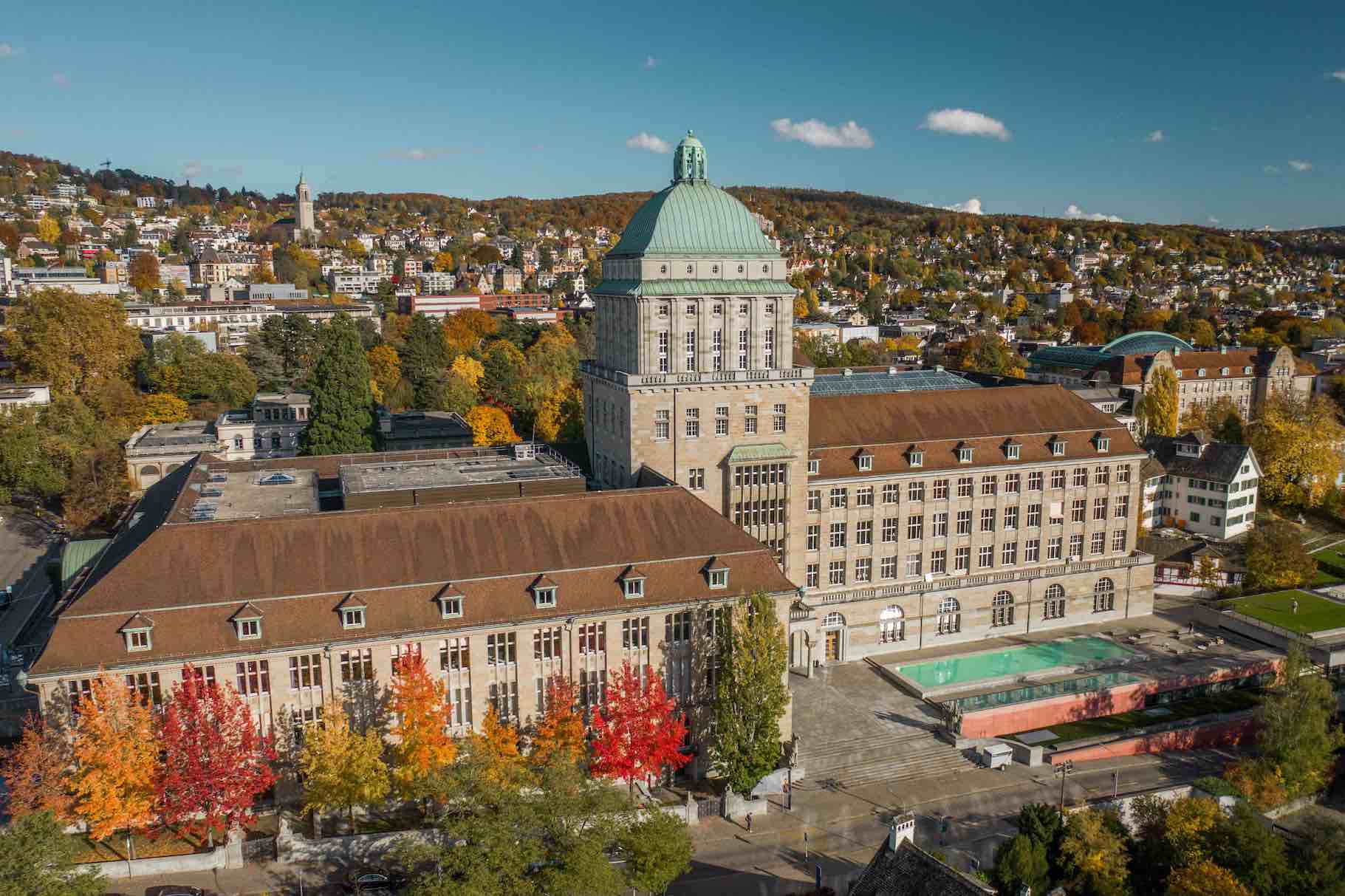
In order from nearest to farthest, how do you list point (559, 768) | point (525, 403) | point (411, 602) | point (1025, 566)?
point (559, 768)
point (411, 602)
point (1025, 566)
point (525, 403)

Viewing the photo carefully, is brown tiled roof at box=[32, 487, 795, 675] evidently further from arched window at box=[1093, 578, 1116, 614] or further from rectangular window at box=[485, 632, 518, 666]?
arched window at box=[1093, 578, 1116, 614]

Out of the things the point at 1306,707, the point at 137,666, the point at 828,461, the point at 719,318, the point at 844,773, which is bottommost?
the point at 844,773

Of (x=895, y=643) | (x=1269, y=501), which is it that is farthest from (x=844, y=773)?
(x=1269, y=501)

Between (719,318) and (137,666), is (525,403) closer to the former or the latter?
(719,318)

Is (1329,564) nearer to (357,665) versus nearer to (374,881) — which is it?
(357,665)

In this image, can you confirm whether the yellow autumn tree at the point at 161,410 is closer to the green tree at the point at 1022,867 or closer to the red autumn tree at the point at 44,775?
the red autumn tree at the point at 44,775

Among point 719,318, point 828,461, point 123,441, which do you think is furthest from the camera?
point 123,441
